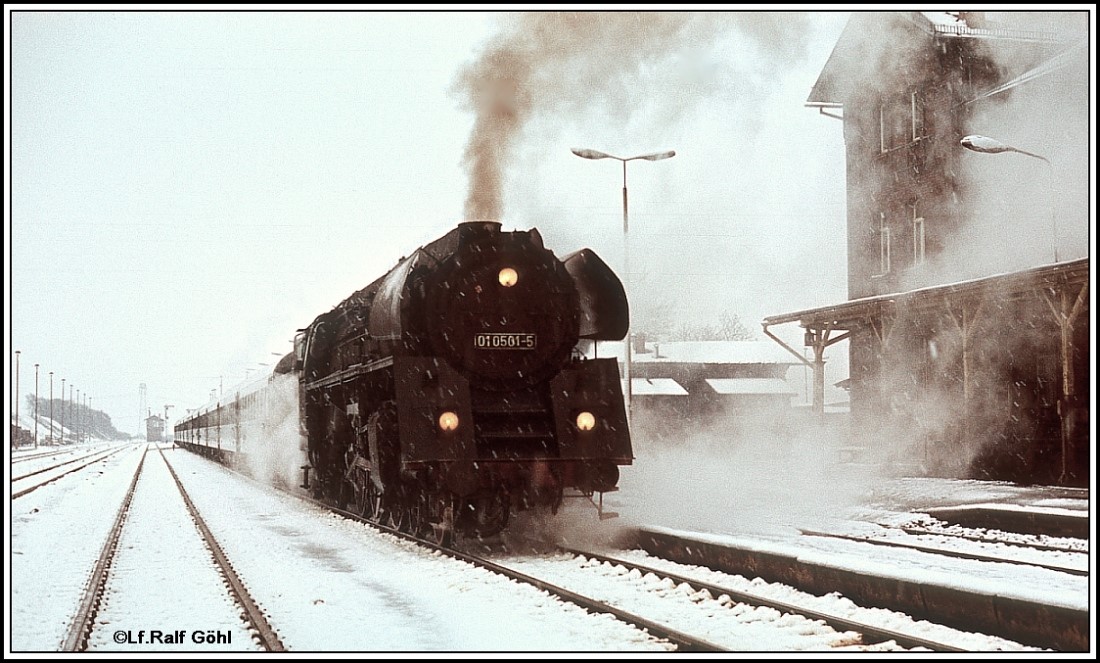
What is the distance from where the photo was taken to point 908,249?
17734 mm

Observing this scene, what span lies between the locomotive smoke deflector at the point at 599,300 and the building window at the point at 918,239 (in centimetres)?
931

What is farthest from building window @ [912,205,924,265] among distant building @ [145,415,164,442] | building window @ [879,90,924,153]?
distant building @ [145,415,164,442]

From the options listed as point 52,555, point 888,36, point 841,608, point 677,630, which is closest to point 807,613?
point 841,608

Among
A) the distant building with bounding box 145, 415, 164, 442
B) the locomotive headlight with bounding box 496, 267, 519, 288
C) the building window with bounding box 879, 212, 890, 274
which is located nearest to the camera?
the locomotive headlight with bounding box 496, 267, 519, 288

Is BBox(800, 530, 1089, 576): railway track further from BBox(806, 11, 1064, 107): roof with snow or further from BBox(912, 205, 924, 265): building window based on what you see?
BBox(912, 205, 924, 265): building window

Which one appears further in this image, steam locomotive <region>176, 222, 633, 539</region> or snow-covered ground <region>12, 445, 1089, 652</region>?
steam locomotive <region>176, 222, 633, 539</region>

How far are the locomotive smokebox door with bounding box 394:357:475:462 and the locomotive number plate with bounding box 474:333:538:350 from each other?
0.35 m

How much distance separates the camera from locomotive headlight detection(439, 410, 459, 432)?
864 cm

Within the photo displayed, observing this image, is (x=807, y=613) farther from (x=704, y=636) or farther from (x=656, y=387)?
(x=656, y=387)

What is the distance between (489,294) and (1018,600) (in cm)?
496

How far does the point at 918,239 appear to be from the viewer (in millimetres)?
17547

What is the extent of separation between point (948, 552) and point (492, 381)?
407 centimetres

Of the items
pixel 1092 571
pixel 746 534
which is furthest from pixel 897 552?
pixel 1092 571

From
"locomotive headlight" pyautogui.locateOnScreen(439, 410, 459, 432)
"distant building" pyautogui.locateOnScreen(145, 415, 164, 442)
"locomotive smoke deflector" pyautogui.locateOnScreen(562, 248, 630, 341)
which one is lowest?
"distant building" pyautogui.locateOnScreen(145, 415, 164, 442)
